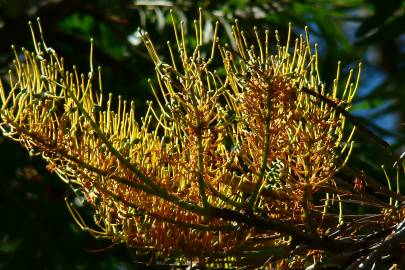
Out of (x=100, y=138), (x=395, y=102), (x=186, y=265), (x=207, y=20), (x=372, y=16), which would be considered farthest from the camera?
(x=207, y=20)

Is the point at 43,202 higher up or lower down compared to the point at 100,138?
lower down

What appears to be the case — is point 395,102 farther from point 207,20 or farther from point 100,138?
point 100,138

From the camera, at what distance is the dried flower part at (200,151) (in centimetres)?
107

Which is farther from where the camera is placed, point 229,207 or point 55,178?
point 55,178

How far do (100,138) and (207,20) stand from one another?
A: 1.29m

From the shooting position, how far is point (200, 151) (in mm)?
1063

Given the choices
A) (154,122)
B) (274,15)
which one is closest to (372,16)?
(274,15)

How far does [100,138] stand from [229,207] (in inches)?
7.3

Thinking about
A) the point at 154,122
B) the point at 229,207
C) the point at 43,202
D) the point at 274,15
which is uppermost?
the point at 274,15

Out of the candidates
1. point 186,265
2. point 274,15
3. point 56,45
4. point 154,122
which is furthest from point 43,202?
point 186,265

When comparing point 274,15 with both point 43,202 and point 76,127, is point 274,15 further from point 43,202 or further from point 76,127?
point 76,127

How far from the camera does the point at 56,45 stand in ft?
8.94

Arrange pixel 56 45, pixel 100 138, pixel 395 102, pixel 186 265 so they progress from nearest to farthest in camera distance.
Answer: pixel 100 138, pixel 186 265, pixel 395 102, pixel 56 45

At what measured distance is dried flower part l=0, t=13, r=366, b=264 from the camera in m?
1.07
